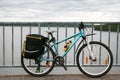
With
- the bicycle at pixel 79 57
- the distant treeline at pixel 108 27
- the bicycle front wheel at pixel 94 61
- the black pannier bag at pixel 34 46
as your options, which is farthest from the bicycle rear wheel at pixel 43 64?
the distant treeline at pixel 108 27

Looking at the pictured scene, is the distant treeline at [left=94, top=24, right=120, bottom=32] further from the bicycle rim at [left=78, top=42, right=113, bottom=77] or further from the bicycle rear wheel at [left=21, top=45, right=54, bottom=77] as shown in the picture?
the bicycle rear wheel at [left=21, top=45, right=54, bottom=77]

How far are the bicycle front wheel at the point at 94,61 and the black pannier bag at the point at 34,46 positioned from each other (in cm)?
79

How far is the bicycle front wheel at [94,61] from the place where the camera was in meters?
5.72

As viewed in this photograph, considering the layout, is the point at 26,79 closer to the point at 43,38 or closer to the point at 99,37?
the point at 43,38

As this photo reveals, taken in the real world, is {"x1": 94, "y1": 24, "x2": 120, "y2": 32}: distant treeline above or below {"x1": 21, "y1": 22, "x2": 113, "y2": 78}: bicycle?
above

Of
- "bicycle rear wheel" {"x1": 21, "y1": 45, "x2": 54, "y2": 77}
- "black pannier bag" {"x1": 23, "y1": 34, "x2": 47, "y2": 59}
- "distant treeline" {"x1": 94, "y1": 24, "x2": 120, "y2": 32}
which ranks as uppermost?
"distant treeline" {"x1": 94, "y1": 24, "x2": 120, "y2": 32}

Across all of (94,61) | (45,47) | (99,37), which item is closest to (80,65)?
(94,61)

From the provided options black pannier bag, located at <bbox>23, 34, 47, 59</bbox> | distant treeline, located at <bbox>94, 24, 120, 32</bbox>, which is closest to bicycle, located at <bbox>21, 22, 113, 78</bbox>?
black pannier bag, located at <bbox>23, 34, 47, 59</bbox>

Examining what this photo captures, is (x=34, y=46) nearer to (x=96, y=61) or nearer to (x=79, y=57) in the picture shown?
(x=79, y=57)

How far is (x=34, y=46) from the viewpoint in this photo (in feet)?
18.9

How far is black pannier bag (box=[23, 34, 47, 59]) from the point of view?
225 inches

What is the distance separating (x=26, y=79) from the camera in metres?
5.53

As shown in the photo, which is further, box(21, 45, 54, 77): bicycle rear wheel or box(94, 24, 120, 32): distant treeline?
box(94, 24, 120, 32): distant treeline

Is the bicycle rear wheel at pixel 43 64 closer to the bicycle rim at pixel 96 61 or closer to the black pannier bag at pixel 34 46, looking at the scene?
the black pannier bag at pixel 34 46
